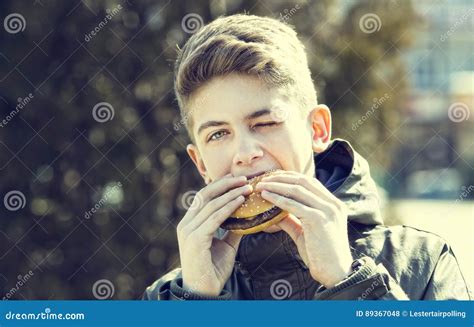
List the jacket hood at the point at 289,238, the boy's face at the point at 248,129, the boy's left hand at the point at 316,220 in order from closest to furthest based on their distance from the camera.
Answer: the boy's left hand at the point at 316,220
the boy's face at the point at 248,129
the jacket hood at the point at 289,238

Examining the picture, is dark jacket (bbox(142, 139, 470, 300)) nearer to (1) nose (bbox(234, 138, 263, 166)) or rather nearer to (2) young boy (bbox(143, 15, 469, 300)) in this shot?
(2) young boy (bbox(143, 15, 469, 300))

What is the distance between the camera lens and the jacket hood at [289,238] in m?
2.34

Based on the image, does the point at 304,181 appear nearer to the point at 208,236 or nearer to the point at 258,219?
the point at 258,219

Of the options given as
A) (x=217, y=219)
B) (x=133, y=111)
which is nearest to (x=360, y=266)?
(x=217, y=219)

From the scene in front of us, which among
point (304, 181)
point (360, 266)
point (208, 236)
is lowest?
point (360, 266)

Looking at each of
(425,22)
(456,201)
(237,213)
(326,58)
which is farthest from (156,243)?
(237,213)

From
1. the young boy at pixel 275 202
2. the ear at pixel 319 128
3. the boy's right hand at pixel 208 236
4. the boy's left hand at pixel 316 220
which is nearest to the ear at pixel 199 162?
the young boy at pixel 275 202

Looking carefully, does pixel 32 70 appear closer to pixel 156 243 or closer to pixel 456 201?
pixel 156 243

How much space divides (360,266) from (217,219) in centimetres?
45

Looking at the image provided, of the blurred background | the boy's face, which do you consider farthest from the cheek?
the blurred background

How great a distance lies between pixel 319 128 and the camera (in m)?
2.42

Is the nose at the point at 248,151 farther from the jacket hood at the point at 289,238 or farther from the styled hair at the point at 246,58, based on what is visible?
the jacket hood at the point at 289,238

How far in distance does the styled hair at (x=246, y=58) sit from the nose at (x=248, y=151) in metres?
0.20

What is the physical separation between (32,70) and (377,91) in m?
Result: 2.15
